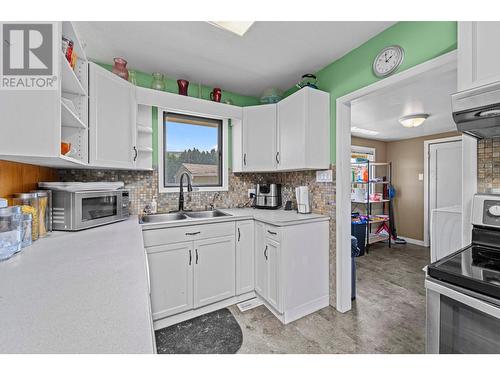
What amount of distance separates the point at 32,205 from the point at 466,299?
209cm

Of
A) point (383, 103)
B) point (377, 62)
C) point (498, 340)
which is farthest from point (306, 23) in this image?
point (498, 340)

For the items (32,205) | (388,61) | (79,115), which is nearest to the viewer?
(32,205)

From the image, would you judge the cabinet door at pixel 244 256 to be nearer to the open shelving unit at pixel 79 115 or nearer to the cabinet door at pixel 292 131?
the cabinet door at pixel 292 131

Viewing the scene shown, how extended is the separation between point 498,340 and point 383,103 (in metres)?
2.69

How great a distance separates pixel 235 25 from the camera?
4.83 ft

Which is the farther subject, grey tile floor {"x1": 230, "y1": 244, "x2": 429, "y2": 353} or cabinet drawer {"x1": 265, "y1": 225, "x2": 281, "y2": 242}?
cabinet drawer {"x1": 265, "y1": 225, "x2": 281, "y2": 242}

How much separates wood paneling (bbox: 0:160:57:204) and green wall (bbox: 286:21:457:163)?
2338 millimetres

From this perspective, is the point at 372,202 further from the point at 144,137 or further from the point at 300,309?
the point at 144,137

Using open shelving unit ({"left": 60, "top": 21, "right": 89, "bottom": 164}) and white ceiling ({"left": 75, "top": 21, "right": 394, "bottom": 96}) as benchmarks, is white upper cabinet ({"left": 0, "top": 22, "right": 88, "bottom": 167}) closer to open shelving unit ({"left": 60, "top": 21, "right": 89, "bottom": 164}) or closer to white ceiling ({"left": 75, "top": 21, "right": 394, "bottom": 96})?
open shelving unit ({"left": 60, "top": 21, "right": 89, "bottom": 164})

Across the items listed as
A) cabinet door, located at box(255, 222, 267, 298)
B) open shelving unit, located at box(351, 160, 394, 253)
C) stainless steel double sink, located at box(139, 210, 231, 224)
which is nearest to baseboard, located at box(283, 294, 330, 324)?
cabinet door, located at box(255, 222, 267, 298)

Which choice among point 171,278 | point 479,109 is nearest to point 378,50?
point 479,109

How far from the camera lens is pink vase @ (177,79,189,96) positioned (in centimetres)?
223

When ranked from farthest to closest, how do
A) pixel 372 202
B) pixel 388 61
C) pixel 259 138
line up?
pixel 372 202, pixel 259 138, pixel 388 61

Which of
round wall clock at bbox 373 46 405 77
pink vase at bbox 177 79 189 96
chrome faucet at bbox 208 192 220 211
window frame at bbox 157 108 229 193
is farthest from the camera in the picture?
chrome faucet at bbox 208 192 220 211
